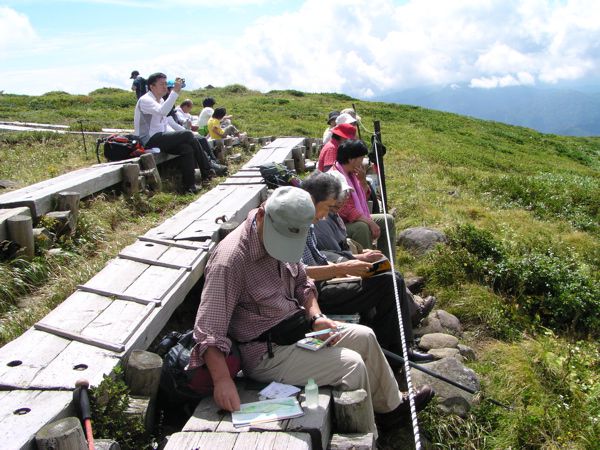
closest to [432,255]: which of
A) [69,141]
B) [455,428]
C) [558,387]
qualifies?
[558,387]

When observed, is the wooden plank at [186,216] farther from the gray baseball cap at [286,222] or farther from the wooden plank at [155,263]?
the gray baseball cap at [286,222]

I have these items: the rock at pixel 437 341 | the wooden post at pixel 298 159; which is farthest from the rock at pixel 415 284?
the wooden post at pixel 298 159

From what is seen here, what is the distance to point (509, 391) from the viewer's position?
15.6ft

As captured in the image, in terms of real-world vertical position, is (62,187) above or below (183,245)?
above

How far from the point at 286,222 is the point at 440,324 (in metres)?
3.38

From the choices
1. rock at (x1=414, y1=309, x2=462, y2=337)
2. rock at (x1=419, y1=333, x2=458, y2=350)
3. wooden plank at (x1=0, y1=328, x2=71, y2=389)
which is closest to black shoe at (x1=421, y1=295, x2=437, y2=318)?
rock at (x1=414, y1=309, x2=462, y2=337)

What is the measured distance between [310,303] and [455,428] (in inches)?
59.5

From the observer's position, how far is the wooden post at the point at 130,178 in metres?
7.56

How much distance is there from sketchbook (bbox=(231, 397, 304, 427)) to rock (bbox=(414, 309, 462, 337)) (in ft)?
9.58

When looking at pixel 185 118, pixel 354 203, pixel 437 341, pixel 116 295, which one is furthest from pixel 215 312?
pixel 185 118

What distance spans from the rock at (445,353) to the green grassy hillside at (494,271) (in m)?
0.23

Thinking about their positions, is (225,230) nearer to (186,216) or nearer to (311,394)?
(186,216)

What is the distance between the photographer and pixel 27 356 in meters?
3.29

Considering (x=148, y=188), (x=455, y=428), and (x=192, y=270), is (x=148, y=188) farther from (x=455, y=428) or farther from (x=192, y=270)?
(x=455, y=428)
